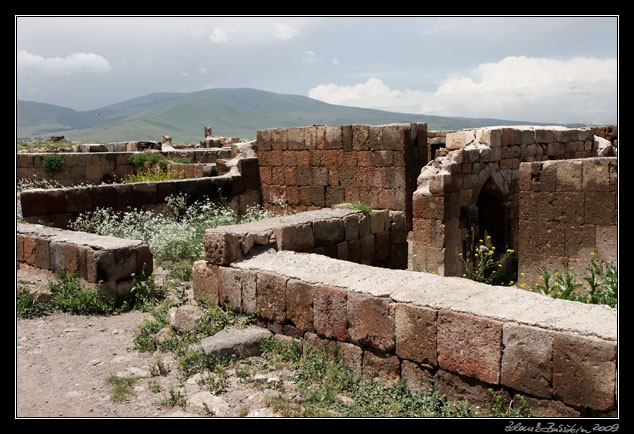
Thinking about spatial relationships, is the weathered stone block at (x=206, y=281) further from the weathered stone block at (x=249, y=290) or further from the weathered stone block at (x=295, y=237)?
the weathered stone block at (x=295, y=237)

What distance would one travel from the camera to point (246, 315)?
18.5 feet

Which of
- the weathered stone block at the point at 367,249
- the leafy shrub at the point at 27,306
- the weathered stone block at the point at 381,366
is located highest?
the weathered stone block at the point at 367,249

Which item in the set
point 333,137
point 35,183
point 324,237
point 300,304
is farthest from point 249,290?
point 35,183

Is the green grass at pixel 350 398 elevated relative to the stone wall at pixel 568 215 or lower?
lower

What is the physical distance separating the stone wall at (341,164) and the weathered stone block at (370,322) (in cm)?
621

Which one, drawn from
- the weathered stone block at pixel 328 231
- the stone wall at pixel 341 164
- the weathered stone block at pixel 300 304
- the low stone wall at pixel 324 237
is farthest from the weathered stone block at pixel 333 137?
the weathered stone block at pixel 300 304

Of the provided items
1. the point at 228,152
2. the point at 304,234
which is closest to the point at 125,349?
the point at 304,234

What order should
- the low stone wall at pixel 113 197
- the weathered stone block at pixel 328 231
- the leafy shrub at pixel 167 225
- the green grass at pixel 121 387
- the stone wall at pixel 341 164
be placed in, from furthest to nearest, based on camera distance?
the stone wall at pixel 341 164 < the low stone wall at pixel 113 197 < the leafy shrub at pixel 167 225 < the weathered stone block at pixel 328 231 < the green grass at pixel 121 387

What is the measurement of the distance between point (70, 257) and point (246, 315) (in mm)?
2633

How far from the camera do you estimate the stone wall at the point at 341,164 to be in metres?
10.6

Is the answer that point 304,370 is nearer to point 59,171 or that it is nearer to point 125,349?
point 125,349

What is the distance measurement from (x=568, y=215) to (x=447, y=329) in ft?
14.7

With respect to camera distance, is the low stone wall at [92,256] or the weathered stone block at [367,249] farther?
the weathered stone block at [367,249]

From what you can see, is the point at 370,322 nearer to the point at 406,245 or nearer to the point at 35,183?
the point at 406,245
